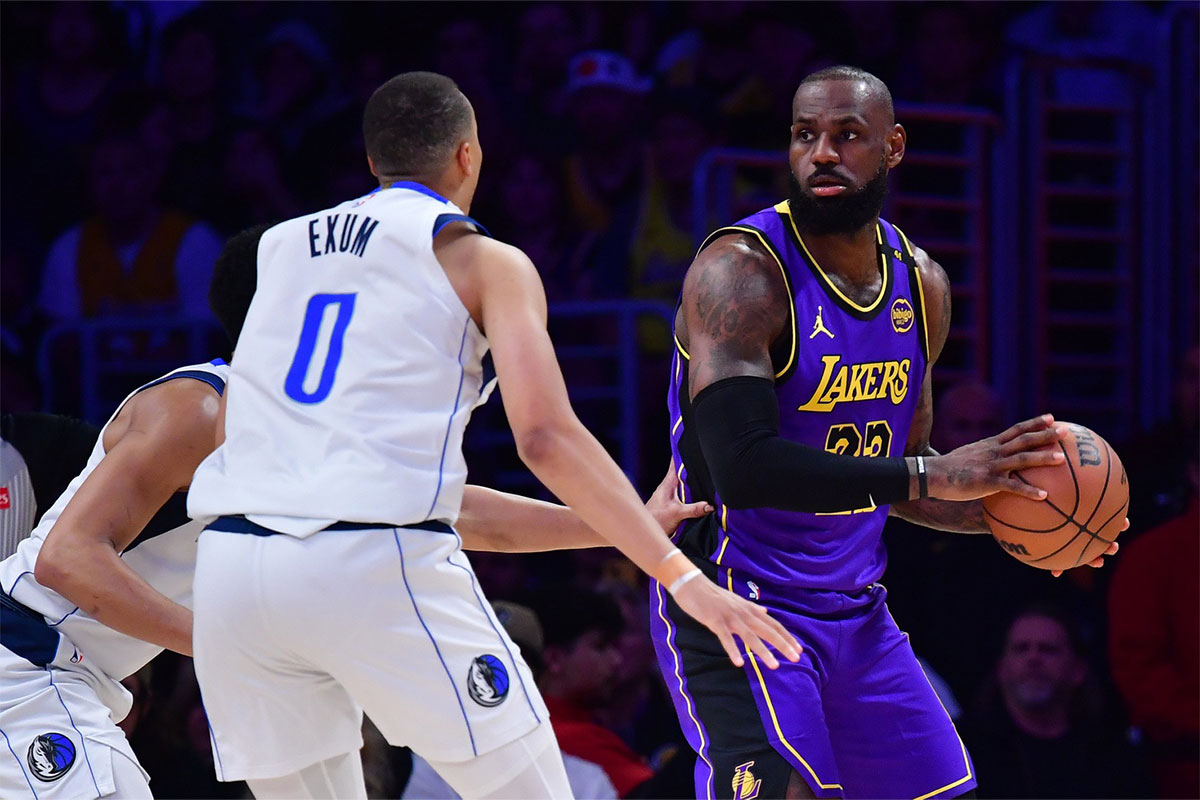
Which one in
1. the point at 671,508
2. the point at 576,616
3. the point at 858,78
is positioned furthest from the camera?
the point at 576,616

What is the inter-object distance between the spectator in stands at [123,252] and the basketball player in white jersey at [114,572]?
437cm

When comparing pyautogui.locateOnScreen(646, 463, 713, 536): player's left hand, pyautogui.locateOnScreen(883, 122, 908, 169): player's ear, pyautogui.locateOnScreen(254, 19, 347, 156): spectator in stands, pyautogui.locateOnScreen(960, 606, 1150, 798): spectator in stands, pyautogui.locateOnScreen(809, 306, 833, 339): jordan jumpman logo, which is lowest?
pyautogui.locateOnScreen(960, 606, 1150, 798): spectator in stands

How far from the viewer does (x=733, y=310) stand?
11.9 ft

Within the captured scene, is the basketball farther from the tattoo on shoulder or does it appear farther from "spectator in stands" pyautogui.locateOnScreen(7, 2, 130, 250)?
"spectator in stands" pyautogui.locateOnScreen(7, 2, 130, 250)

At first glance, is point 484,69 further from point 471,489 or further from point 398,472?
point 398,472

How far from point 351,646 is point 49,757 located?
3.00ft

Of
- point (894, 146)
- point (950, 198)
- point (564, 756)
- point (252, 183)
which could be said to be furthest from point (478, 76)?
point (894, 146)

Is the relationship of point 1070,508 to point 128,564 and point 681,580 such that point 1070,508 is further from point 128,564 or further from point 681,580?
point 128,564

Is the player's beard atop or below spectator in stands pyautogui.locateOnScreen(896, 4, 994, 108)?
below

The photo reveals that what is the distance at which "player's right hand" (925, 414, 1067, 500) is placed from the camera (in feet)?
11.6

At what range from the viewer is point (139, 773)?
3.46 metres

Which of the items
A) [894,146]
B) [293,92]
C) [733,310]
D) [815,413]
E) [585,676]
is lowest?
[585,676]

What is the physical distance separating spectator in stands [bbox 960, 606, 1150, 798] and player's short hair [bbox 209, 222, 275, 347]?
3555mm

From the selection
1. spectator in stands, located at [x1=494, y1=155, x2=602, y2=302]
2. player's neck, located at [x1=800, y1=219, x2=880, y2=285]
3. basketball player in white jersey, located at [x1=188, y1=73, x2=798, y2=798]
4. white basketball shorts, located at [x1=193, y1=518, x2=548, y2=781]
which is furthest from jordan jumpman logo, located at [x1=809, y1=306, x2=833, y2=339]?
spectator in stands, located at [x1=494, y1=155, x2=602, y2=302]
